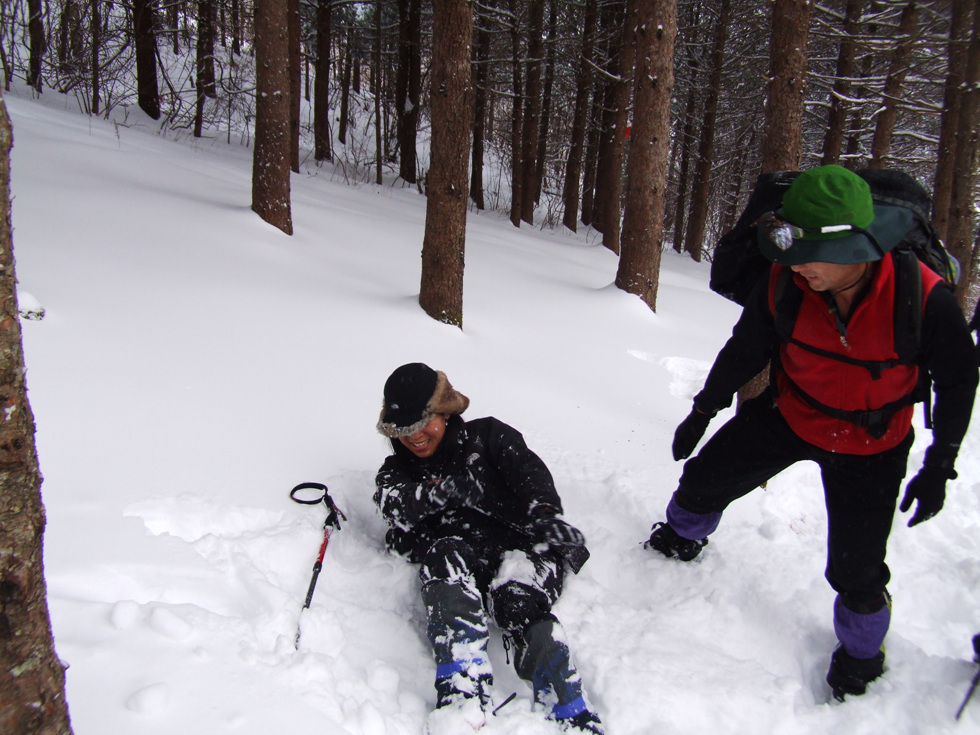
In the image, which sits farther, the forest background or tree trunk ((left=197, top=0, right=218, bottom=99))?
tree trunk ((left=197, top=0, right=218, bottom=99))

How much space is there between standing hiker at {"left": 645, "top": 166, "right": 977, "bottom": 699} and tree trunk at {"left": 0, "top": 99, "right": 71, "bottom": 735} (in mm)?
1973

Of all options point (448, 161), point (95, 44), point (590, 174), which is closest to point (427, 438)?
point (448, 161)

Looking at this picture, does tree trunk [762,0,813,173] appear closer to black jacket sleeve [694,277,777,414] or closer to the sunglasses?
black jacket sleeve [694,277,777,414]

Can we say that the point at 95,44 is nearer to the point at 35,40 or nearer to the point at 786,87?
the point at 35,40

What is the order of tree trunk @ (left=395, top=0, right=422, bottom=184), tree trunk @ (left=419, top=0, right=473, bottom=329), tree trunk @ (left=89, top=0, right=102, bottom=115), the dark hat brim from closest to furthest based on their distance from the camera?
1. the dark hat brim
2. tree trunk @ (left=419, top=0, right=473, bottom=329)
3. tree trunk @ (left=89, top=0, right=102, bottom=115)
4. tree trunk @ (left=395, top=0, right=422, bottom=184)

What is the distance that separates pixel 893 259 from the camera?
6.72 feet

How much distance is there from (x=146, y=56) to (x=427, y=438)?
45.9 ft

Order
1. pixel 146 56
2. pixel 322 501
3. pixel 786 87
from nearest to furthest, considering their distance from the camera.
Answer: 1. pixel 322 501
2. pixel 786 87
3. pixel 146 56

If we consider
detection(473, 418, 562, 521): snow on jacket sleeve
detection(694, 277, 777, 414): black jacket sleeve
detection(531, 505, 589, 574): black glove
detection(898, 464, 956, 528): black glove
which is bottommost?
detection(531, 505, 589, 574): black glove

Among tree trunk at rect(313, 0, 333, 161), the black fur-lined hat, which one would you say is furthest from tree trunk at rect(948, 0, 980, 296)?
tree trunk at rect(313, 0, 333, 161)

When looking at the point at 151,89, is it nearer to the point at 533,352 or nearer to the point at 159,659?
the point at 533,352

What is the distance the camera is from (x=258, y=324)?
4.60 m

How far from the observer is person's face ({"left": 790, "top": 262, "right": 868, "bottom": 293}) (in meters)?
2.02

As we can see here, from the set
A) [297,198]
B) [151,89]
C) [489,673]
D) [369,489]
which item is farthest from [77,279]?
[151,89]
